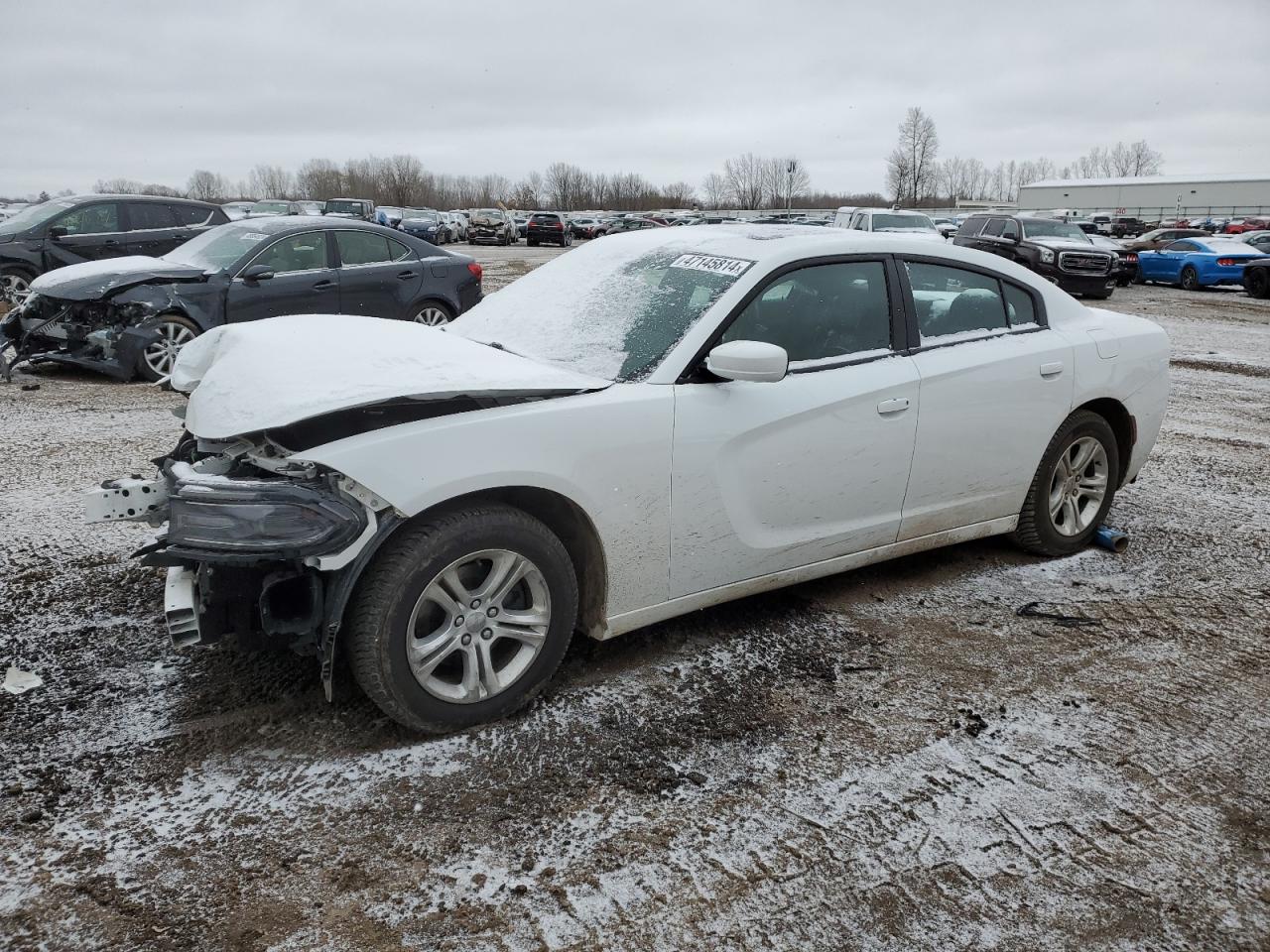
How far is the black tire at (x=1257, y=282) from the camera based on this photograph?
20719 mm

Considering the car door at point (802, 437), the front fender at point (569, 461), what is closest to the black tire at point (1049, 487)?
the car door at point (802, 437)

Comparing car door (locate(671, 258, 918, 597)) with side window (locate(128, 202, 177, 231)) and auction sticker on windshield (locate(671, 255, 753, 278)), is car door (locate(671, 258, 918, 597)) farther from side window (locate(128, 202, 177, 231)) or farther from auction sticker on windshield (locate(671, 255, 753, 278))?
side window (locate(128, 202, 177, 231))

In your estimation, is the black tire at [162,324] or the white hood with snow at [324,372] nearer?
the white hood with snow at [324,372]

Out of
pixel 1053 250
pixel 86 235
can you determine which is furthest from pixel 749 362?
pixel 1053 250

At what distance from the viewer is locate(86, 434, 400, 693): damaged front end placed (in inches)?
105

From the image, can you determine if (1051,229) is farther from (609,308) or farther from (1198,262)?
(609,308)

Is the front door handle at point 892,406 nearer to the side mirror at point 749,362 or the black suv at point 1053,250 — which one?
the side mirror at point 749,362

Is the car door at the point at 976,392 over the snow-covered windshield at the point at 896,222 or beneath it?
beneath

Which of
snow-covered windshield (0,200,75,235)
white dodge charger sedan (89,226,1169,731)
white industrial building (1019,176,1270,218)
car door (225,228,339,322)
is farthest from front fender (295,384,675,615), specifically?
white industrial building (1019,176,1270,218)

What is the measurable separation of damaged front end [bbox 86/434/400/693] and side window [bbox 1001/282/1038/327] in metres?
3.13

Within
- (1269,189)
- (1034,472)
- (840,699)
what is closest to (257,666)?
(840,699)

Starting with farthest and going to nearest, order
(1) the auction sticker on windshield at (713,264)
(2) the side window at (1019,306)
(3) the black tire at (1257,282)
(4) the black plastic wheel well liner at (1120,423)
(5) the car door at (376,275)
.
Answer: (3) the black tire at (1257,282) < (5) the car door at (376,275) < (4) the black plastic wheel well liner at (1120,423) < (2) the side window at (1019,306) < (1) the auction sticker on windshield at (713,264)

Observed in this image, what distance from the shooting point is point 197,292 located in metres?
8.54

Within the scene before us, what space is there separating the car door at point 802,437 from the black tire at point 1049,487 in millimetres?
1024
